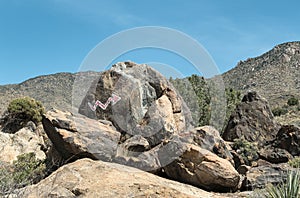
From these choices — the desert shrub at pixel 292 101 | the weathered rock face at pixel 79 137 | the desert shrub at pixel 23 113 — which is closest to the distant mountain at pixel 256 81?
the desert shrub at pixel 292 101

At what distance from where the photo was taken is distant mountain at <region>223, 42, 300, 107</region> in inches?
1889

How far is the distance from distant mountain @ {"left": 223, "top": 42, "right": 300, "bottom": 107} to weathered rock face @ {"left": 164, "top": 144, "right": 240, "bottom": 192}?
35141 millimetres

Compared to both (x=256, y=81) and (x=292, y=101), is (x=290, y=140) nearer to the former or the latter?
(x=292, y=101)

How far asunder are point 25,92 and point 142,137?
3738 cm

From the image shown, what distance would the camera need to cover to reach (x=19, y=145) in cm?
1432

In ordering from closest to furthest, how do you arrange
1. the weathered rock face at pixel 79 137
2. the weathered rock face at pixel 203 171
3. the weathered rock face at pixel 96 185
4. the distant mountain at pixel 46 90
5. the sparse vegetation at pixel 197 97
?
the weathered rock face at pixel 96 185, the weathered rock face at pixel 203 171, the weathered rock face at pixel 79 137, the sparse vegetation at pixel 197 97, the distant mountain at pixel 46 90

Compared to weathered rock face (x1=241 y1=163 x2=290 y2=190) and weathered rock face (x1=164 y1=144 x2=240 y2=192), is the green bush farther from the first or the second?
weathered rock face (x1=241 y1=163 x2=290 y2=190)

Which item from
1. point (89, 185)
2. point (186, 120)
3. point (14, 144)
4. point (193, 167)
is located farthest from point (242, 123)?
point (89, 185)

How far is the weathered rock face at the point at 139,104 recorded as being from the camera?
42.1ft

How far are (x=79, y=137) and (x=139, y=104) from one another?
319 cm

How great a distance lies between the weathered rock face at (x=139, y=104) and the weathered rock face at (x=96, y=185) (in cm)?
423

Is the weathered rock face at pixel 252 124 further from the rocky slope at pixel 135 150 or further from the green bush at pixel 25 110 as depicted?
the green bush at pixel 25 110

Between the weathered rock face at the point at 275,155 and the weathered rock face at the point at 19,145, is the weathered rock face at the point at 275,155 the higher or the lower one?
the higher one

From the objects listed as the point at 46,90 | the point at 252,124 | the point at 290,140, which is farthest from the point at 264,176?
the point at 46,90
